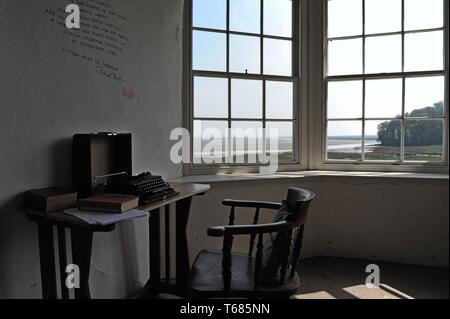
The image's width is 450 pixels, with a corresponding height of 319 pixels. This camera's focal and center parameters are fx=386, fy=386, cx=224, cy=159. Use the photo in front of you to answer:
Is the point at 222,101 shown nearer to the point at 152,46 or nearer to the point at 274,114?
the point at 274,114

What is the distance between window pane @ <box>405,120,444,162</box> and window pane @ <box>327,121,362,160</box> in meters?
1.62

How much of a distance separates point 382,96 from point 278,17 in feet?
3.56

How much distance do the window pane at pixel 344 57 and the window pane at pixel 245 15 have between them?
0.68 m

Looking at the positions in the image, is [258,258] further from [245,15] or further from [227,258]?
[245,15]

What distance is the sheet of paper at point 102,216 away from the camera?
4.76 feet

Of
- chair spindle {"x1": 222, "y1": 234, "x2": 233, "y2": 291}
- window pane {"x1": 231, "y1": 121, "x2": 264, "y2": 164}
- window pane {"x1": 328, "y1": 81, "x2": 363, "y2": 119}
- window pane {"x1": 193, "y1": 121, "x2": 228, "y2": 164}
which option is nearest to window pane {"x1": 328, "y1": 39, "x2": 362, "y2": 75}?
window pane {"x1": 328, "y1": 81, "x2": 363, "y2": 119}

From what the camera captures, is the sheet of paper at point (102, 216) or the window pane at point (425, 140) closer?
the window pane at point (425, 140)

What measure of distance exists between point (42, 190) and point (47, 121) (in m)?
0.33

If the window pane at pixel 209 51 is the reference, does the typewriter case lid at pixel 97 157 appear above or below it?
below

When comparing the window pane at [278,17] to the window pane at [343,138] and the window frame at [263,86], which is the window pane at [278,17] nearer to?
the window frame at [263,86]

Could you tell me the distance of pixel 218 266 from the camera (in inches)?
74.6

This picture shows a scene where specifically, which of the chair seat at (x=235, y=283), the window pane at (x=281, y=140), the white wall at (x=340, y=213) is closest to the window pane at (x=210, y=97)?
the window pane at (x=281, y=140)

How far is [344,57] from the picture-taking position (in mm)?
3281

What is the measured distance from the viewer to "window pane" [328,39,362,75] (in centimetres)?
321
